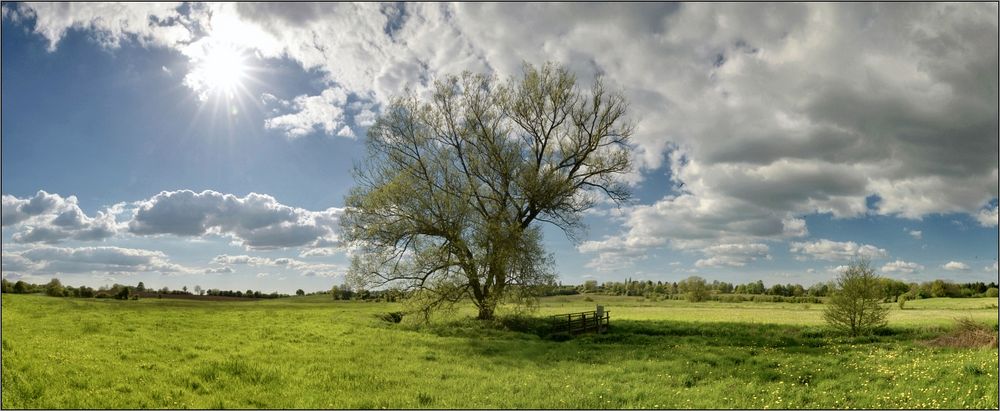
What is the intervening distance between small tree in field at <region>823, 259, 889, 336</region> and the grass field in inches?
98.9

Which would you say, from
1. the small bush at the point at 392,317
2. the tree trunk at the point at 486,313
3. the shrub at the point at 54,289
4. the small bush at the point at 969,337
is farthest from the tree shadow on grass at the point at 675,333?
the shrub at the point at 54,289

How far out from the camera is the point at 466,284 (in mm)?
32625

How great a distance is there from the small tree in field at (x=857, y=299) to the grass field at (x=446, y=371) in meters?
2.51

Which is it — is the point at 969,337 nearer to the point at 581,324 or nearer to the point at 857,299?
the point at 857,299

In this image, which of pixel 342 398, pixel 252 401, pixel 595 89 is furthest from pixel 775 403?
pixel 595 89

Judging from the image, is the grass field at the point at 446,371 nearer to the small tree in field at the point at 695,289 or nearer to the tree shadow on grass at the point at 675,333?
the tree shadow on grass at the point at 675,333

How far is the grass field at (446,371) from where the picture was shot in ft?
42.9

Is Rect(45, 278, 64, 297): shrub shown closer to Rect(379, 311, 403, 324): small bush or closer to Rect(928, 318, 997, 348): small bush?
Rect(379, 311, 403, 324): small bush

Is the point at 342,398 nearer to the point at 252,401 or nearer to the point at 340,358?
the point at 252,401

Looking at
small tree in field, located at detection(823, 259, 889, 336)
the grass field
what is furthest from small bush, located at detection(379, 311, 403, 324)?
small tree in field, located at detection(823, 259, 889, 336)

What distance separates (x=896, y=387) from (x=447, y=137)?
27598 millimetres

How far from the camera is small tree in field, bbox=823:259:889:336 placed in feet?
95.5

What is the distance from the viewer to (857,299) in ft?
96.2

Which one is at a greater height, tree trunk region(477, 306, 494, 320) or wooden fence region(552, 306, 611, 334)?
tree trunk region(477, 306, 494, 320)
